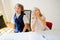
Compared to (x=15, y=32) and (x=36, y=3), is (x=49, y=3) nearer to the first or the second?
(x=36, y=3)

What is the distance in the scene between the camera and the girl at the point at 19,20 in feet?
4.51

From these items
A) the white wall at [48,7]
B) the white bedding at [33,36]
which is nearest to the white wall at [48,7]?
the white wall at [48,7]

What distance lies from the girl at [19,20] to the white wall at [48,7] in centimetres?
6

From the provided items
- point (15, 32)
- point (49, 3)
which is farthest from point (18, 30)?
point (49, 3)

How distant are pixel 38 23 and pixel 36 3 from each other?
0.26 meters

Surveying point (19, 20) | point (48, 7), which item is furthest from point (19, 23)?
point (48, 7)

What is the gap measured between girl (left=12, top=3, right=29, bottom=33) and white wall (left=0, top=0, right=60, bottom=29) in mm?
63

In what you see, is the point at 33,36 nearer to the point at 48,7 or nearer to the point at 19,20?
the point at 19,20

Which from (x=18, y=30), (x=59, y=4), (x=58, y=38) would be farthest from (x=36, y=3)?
(x=58, y=38)

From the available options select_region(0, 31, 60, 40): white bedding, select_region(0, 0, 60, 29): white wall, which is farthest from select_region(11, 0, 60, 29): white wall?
select_region(0, 31, 60, 40): white bedding

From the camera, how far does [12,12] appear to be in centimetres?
137

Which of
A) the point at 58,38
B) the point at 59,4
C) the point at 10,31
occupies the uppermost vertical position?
the point at 59,4

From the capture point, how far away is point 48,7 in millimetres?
1384

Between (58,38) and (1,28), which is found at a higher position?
(1,28)
